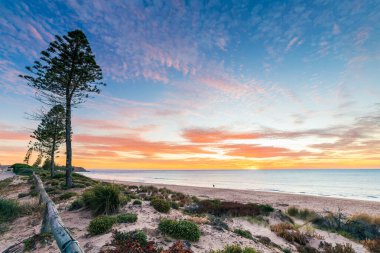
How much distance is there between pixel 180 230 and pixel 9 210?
9.89 metres

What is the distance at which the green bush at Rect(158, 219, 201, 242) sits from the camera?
293 inches

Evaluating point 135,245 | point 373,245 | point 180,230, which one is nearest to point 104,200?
point 180,230

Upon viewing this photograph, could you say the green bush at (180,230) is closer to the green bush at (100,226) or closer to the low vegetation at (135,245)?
the low vegetation at (135,245)

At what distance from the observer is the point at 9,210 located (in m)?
10.9

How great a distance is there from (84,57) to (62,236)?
1817 cm

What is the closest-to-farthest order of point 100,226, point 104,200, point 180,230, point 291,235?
point 100,226, point 180,230, point 104,200, point 291,235

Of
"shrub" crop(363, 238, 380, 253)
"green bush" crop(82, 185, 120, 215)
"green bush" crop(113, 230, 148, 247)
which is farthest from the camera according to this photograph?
"green bush" crop(82, 185, 120, 215)

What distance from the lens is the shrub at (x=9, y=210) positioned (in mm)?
10320

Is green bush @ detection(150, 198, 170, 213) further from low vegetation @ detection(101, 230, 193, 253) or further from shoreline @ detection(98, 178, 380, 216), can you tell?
shoreline @ detection(98, 178, 380, 216)

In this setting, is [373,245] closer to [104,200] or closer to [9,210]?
[104,200]

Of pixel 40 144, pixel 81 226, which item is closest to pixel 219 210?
pixel 81 226

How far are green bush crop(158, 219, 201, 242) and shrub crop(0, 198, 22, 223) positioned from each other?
27.9ft

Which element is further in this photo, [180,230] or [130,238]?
[180,230]

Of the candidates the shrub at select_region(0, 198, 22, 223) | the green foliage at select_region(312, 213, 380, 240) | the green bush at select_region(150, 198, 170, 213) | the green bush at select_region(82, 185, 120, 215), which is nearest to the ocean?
the green foliage at select_region(312, 213, 380, 240)
